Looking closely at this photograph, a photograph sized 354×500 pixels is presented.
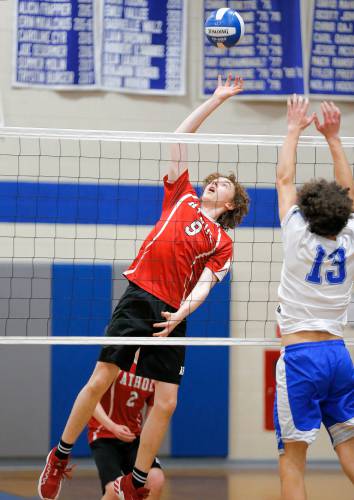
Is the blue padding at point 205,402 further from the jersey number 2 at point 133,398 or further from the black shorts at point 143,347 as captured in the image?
the black shorts at point 143,347

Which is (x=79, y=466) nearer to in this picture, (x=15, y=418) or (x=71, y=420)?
(x=15, y=418)

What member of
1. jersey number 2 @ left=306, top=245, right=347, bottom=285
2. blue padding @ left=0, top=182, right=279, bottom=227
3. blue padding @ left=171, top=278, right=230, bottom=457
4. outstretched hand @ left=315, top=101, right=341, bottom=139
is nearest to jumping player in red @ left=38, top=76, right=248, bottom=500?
outstretched hand @ left=315, top=101, right=341, bottom=139

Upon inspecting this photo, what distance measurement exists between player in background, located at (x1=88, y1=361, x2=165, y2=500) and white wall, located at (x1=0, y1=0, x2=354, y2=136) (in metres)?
2.88

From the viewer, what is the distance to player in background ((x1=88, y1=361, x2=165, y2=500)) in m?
5.45

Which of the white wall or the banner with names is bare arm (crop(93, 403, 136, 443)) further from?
the banner with names

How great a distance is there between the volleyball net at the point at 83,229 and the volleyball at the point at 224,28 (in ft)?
6.93

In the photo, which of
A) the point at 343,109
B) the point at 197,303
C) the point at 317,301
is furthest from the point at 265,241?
the point at 317,301

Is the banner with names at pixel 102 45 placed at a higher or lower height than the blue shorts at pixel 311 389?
higher

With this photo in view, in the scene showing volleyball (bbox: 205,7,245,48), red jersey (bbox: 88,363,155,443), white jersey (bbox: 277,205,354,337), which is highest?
volleyball (bbox: 205,7,245,48)

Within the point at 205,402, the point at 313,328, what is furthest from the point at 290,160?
the point at 205,402

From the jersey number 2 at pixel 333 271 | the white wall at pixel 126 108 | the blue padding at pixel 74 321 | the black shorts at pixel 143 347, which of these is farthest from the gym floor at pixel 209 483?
the jersey number 2 at pixel 333 271

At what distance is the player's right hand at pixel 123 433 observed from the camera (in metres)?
5.51

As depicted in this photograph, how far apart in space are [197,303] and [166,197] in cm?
65

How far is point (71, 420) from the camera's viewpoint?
17.5 feet
